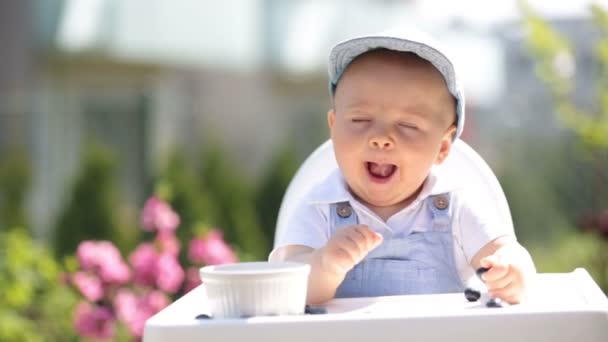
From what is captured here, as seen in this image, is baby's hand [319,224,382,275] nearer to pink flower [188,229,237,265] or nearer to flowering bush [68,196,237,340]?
flowering bush [68,196,237,340]

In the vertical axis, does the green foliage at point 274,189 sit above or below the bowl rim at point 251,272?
below

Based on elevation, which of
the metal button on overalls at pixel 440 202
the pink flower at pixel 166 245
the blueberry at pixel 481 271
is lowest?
the pink flower at pixel 166 245

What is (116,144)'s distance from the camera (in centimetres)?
1077

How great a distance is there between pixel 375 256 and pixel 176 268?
2.37 metres

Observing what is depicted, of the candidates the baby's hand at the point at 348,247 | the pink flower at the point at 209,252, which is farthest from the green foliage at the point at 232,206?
the baby's hand at the point at 348,247

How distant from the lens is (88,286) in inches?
172

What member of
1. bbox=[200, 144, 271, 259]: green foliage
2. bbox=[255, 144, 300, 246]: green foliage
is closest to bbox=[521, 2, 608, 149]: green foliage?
bbox=[200, 144, 271, 259]: green foliage

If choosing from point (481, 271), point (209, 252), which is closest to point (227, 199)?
point (209, 252)

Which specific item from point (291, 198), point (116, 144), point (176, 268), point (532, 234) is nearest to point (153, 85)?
point (116, 144)

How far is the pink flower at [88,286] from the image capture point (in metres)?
4.34

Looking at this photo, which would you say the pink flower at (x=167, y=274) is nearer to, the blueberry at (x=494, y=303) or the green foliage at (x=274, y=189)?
the blueberry at (x=494, y=303)

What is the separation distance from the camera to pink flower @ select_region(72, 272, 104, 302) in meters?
4.34

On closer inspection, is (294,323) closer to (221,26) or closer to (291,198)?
(291,198)

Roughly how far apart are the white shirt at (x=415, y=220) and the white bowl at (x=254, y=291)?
1.57 feet
